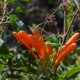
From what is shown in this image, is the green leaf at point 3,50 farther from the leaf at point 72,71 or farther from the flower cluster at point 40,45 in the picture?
the leaf at point 72,71

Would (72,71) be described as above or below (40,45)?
below

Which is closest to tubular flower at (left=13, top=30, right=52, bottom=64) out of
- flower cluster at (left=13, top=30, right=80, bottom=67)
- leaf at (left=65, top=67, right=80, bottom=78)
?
flower cluster at (left=13, top=30, right=80, bottom=67)

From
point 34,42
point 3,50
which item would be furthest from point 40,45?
point 3,50

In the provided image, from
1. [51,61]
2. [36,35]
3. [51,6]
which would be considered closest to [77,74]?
[51,61]

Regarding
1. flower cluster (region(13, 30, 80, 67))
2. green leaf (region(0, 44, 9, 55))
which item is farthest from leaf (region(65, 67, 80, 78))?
green leaf (region(0, 44, 9, 55))

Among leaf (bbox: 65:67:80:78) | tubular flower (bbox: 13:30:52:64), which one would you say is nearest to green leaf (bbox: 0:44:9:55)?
tubular flower (bbox: 13:30:52:64)

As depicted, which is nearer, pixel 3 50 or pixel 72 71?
pixel 3 50

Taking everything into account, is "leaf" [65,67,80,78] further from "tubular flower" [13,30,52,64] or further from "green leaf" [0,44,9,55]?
"green leaf" [0,44,9,55]

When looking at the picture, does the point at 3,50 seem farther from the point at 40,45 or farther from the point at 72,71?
the point at 72,71

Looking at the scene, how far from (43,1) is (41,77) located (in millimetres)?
14256

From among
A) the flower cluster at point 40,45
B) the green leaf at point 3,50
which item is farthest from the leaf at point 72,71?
the green leaf at point 3,50

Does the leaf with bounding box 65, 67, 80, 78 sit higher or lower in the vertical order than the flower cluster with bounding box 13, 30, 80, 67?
lower

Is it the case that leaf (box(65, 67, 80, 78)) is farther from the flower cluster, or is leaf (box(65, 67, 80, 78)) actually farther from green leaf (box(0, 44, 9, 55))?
green leaf (box(0, 44, 9, 55))

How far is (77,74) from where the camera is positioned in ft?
8.36
